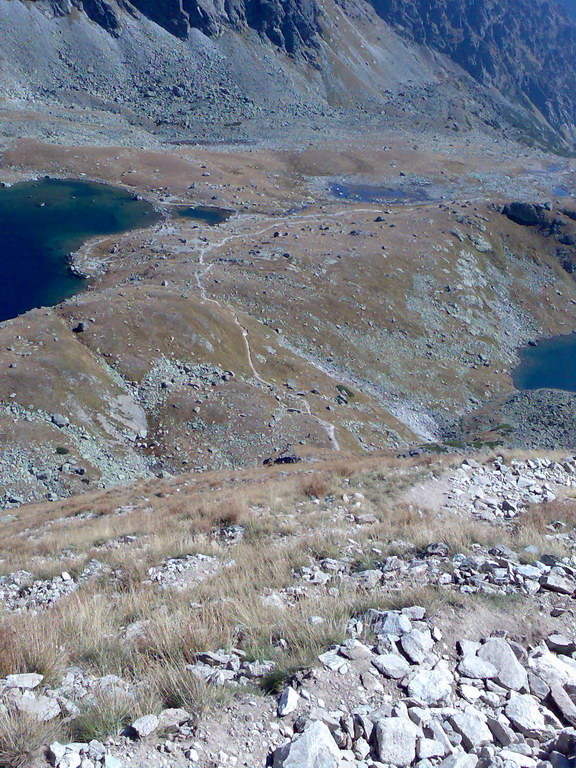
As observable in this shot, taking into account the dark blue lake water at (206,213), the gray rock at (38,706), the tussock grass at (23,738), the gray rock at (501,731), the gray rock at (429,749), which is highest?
the gray rock at (501,731)

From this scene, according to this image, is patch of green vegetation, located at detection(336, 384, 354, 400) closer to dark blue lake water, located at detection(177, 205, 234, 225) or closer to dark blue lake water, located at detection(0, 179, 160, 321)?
dark blue lake water, located at detection(0, 179, 160, 321)

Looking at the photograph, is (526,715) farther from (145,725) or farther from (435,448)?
Answer: (435,448)

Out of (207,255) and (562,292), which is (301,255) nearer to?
(207,255)

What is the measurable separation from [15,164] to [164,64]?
324ft

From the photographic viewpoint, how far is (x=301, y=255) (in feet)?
284

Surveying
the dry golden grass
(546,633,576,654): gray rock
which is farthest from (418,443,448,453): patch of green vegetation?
(546,633,576,654): gray rock

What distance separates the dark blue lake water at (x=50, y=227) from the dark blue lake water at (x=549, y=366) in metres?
67.9

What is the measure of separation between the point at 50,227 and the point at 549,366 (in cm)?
8767

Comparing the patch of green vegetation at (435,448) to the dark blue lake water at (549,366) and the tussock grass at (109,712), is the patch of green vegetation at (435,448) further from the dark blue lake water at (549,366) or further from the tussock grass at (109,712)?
the dark blue lake water at (549,366)

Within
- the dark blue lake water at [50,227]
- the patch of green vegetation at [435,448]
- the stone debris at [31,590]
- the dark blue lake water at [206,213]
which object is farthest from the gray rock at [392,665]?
the dark blue lake water at [206,213]

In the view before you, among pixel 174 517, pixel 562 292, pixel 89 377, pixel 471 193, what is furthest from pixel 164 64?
pixel 174 517

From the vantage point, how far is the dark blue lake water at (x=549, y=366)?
8456cm

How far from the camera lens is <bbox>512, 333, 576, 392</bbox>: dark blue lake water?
84.6 metres

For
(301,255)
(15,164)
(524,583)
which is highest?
(524,583)
